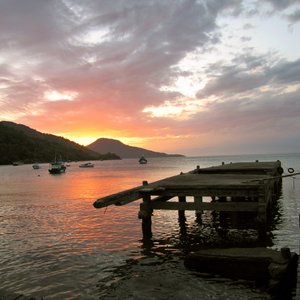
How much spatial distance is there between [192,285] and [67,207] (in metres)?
23.1

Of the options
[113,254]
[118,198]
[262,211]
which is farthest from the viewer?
[113,254]

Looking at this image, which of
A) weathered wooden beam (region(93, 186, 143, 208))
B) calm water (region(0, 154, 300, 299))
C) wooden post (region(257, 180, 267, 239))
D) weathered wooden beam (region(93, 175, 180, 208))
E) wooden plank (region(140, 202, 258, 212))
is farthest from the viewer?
wooden plank (region(140, 202, 258, 212))

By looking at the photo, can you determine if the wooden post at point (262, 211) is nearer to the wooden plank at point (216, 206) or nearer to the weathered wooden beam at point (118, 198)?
the wooden plank at point (216, 206)

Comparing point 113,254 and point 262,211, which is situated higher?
point 262,211

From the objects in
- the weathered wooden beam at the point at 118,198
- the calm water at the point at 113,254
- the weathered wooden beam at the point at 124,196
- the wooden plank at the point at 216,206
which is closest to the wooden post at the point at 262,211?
the wooden plank at the point at 216,206

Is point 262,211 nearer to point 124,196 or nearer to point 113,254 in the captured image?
point 124,196

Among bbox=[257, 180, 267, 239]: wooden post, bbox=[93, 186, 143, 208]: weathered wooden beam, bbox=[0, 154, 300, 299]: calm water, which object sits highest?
bbox=[93, 186, 143, 208]: weathered wooden beam

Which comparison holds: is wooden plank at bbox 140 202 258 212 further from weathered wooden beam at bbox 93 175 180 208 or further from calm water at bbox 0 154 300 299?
calm water at bbox 0 154 300 299

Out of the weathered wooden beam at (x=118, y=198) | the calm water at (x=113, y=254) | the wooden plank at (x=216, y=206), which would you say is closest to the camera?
the calm water at (x=113, y=254)

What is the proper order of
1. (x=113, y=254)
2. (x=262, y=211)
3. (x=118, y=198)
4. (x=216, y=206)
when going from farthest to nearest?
(x=216, y=206)
(x=113, y=254)
(x=118, y=198)
(x=262, y=211)

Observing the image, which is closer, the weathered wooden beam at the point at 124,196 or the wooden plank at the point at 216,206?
the weathered wooden beam at the point at 124,196

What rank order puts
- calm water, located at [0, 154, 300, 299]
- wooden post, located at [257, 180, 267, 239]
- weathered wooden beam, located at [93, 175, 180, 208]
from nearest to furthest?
calm water, located at [0, 154, 300, 299] → weathered wooden beam, located at [93, 175, 180, 208] → wooden post, located at [257, 180, 267, 239]

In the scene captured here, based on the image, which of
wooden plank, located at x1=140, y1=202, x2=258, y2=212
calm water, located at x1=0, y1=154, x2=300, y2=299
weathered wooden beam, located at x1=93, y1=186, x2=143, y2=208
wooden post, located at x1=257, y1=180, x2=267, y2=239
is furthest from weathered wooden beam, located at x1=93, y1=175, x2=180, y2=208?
wooden post, located at x1=257, y1=180, x2=267, y2=239

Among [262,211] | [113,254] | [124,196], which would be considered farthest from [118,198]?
[262,211]
